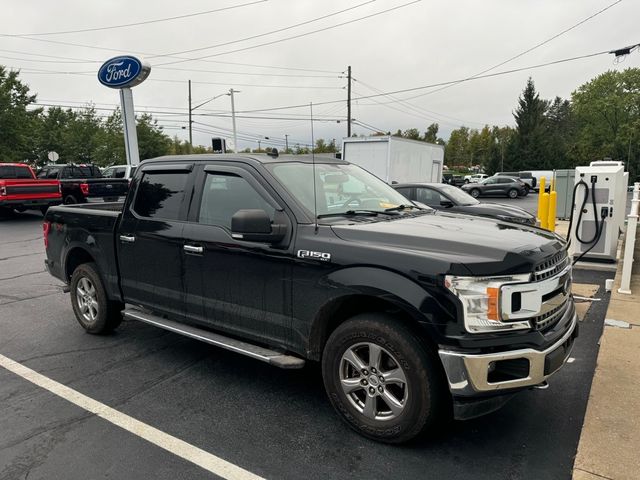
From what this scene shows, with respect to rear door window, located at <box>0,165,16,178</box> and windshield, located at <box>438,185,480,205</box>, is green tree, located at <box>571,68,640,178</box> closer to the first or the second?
windshield, located at <box>438,185,480,205</box>

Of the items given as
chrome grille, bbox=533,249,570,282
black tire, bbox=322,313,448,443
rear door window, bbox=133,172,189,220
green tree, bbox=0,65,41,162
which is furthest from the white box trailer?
green tree, bbox=0,65,41,162

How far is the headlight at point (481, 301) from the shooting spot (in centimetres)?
273

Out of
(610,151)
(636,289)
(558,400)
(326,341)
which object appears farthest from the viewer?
(610,151)

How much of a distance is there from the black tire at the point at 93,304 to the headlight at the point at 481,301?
3.76m

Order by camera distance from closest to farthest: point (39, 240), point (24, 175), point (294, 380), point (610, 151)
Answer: point (294, 380)
point (39, 240)
point (24, 175)
point (610, 151)

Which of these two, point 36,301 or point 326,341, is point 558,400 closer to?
point 326,341

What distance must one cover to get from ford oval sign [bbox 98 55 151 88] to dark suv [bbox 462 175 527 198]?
74.2 ft

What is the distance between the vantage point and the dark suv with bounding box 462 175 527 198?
110 feet

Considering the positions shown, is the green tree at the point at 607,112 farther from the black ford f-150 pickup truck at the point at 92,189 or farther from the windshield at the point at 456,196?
the black ford f-150 pickup truck at the point at 92,189

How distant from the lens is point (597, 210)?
8320mm

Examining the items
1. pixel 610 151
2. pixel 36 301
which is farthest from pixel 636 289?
pixel 610 151

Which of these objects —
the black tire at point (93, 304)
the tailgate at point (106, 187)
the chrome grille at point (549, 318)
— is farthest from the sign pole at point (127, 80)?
the chrome grille at point (549, 318)

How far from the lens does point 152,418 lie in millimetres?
3502

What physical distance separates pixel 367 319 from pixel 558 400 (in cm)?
176
